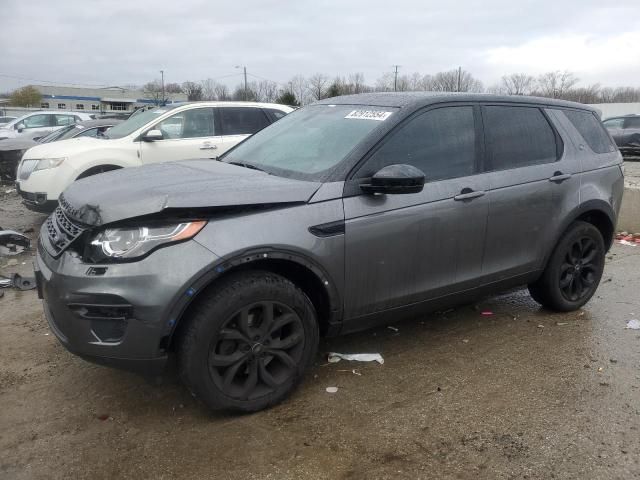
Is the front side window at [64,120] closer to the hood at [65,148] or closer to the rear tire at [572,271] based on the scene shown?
the hood at [65,148]

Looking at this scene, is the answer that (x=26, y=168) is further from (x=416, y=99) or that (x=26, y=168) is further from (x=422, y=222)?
(x=422, y=222)

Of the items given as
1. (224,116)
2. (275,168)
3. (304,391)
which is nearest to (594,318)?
(304,391)

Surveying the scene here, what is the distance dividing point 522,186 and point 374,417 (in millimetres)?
2012

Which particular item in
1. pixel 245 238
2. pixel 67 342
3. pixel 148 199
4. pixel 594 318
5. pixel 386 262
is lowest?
pixel 594 318

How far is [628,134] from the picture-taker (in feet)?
64.0

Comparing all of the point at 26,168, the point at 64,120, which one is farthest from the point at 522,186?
the point at 64,120

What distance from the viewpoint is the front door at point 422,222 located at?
3270 millimetres

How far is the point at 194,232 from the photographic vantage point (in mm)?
2773

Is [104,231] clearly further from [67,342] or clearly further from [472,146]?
[472,146]

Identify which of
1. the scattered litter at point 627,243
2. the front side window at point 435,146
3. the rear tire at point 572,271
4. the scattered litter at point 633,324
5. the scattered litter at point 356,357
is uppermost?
the front side window at point 435,146

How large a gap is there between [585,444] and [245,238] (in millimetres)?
2028

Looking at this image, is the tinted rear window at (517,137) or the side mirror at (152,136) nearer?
the tinted rear window at (517,137)

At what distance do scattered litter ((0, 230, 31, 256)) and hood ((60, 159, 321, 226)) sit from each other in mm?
3747

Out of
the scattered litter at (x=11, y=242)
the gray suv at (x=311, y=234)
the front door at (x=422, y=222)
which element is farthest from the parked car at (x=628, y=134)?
the scattered litter at (x=11, y=242)
